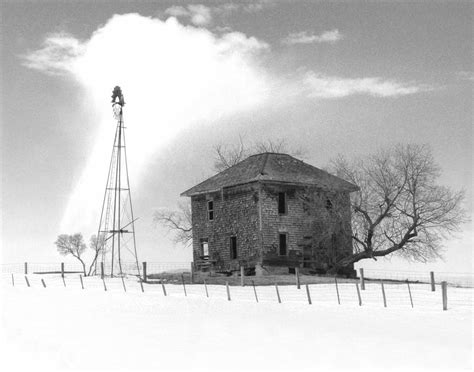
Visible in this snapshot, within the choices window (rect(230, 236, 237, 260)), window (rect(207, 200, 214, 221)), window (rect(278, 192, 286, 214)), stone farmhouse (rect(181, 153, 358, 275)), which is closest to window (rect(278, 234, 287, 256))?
stone farmhouse (rect(181, 153, 358, 275))

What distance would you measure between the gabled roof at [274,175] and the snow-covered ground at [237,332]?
10.7 metres

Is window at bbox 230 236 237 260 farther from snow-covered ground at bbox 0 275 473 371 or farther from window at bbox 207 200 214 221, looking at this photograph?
snow-covered ground at bbox 0 275 473 371

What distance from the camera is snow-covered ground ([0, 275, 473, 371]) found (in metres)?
17.7

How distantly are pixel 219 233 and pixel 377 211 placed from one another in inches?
396

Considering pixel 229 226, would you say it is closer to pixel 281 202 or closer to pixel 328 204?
pixel 281 202

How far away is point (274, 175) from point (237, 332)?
81.6 feet

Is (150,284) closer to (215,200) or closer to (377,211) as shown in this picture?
(215,200)

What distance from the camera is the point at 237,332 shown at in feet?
74.0

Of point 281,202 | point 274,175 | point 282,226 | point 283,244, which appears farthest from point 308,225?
point 274,175

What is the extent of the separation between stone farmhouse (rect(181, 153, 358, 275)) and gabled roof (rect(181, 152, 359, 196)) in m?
0.07

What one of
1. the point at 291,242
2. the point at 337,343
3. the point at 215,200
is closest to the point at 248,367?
the point at 337,343

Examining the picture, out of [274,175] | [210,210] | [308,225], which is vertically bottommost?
[308,225]

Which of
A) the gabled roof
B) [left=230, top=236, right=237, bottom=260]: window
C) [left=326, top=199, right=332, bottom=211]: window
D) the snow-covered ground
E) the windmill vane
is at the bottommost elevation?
the snow-covered ground

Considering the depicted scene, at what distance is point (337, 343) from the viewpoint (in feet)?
67.4
